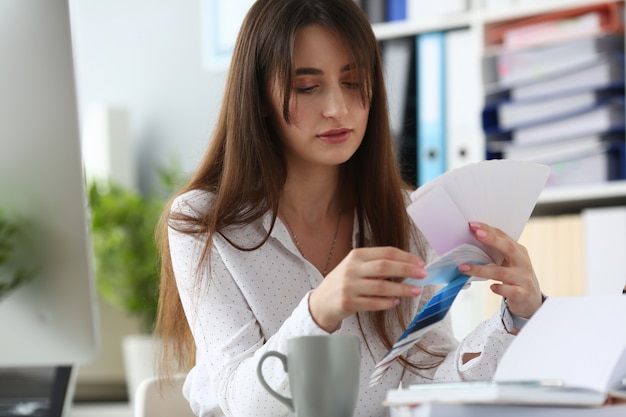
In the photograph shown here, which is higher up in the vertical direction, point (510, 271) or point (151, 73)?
point (151, 73)

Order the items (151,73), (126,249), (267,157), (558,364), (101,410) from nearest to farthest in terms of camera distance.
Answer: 1. (558,364)
2. (267,157)
3. (101,410)
4. (126,249)
5. (151,73)

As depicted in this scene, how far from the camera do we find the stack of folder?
2244 mm

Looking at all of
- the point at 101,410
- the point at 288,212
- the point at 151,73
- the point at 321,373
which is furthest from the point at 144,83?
the point at 321,373

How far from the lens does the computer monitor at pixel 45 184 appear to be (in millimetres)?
1097

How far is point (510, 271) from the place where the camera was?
961 mm

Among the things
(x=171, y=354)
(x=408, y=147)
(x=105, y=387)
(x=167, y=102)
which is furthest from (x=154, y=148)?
(x=171, y=354)

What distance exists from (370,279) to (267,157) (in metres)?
0.48

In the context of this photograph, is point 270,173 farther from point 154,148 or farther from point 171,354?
point 154,148

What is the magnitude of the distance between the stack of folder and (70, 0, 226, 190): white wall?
53.1 inches

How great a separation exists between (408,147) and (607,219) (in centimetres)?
56

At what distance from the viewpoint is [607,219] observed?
219cm

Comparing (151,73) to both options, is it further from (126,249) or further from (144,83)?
(126,249)

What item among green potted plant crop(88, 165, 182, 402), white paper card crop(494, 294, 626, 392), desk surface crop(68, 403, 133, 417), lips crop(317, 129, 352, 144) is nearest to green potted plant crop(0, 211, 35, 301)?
lips crop(317, 129, 352, 144)

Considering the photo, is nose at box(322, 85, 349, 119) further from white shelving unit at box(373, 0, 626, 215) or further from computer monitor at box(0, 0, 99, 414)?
white shelving unit at box(373, 0, 626, 215)
